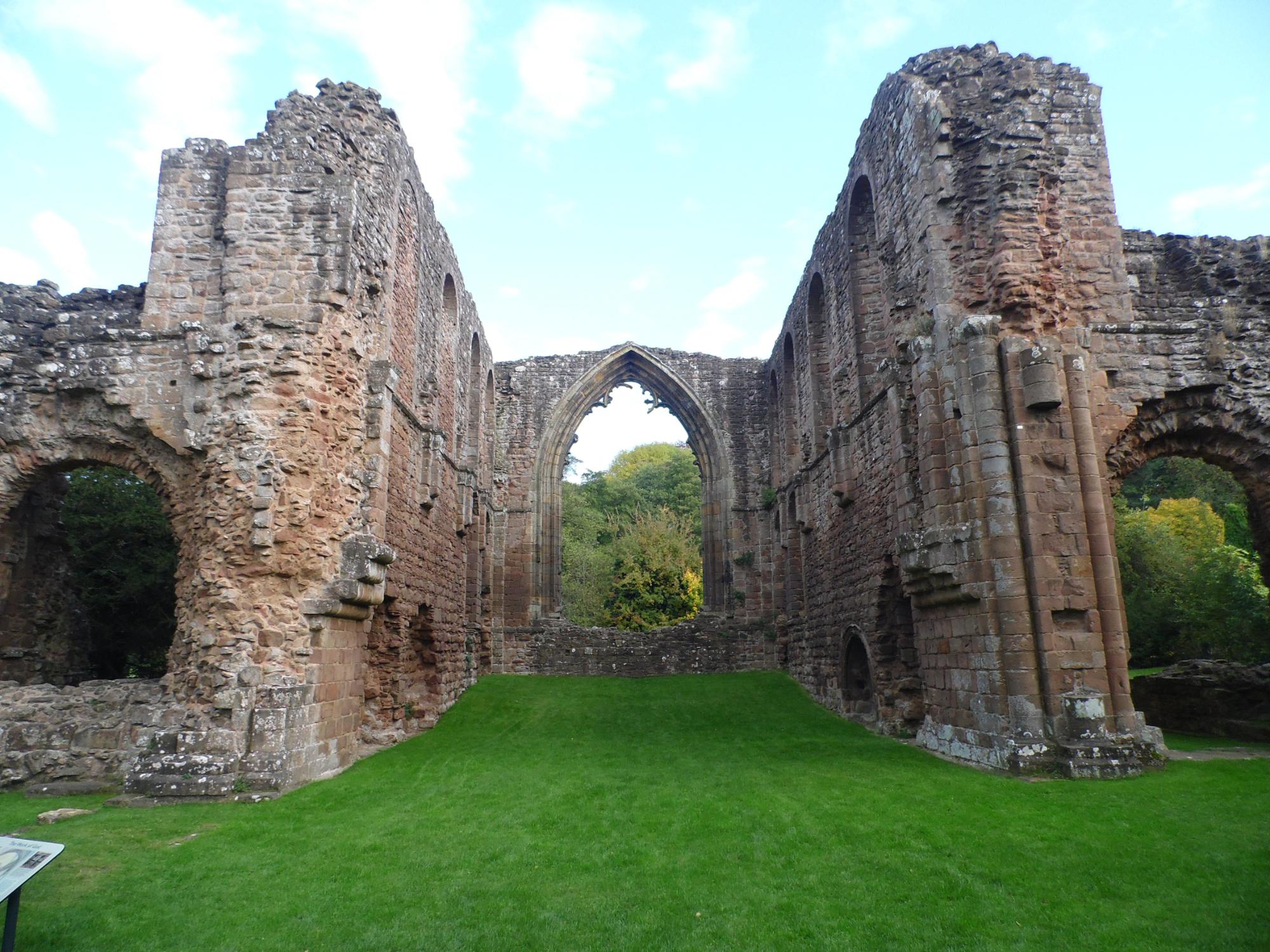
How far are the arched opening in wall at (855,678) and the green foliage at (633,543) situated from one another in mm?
8359

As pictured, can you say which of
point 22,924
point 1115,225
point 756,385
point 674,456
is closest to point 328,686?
point 22,924

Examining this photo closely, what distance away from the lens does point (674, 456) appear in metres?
38.6

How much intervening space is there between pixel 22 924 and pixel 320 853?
1.61m

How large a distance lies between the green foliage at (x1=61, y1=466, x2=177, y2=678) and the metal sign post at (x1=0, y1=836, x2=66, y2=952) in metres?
10.2

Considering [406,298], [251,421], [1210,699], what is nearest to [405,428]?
[406,298]

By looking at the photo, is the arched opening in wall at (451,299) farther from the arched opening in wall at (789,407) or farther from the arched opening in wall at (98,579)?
the arched opening in wall at (789,407)

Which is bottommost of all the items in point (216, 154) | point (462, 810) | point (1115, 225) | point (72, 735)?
point (462, 810)

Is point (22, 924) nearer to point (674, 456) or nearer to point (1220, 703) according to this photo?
point (1220, 703)

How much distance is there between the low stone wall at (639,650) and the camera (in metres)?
16.9

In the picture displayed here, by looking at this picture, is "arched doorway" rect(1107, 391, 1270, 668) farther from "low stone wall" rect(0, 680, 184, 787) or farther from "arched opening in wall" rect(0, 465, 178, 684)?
"arched opening in wall" rect(0, 465, 178, 684)

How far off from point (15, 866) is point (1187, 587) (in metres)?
21.0

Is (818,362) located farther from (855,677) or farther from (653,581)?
(653,581)

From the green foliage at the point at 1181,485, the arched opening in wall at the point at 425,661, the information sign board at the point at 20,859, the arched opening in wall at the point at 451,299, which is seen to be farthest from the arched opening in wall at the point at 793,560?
the information sign board at the point at 20,859

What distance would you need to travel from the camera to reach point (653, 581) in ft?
77.5
